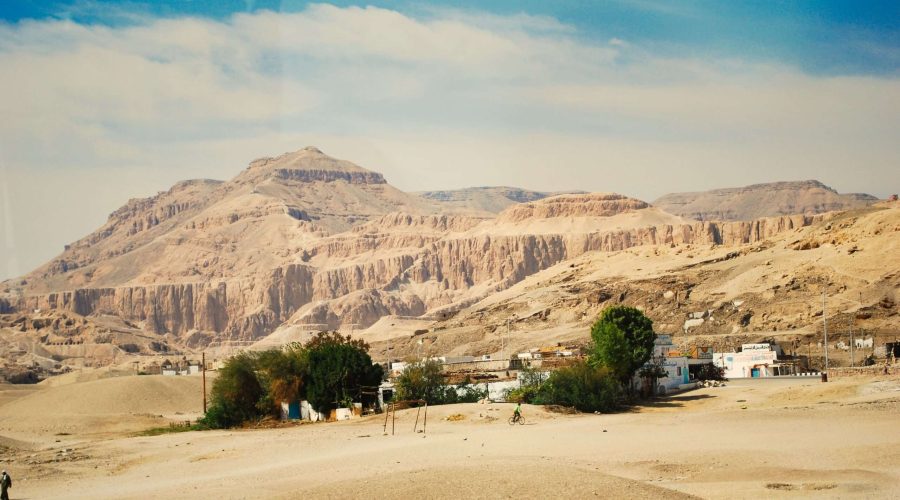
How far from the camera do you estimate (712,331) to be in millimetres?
91875

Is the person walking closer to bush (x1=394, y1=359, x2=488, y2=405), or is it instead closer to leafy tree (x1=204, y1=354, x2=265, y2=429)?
bush (x1=394, y1=359, x2=488, y2=405)

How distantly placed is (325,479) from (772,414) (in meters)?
20.7

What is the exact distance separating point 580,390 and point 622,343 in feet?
25.2

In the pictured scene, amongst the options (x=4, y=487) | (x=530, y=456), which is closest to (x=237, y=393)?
(x=530, y=456)

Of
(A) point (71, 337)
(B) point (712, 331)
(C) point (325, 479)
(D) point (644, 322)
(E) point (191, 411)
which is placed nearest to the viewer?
(C) point (325, 479)

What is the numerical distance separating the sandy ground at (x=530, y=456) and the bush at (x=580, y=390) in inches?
78.4

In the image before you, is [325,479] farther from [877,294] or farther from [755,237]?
[755,237]

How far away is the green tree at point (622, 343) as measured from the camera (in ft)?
177

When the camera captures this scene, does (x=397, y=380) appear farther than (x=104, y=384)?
No

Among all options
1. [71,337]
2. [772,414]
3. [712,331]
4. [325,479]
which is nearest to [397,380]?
[772,414]

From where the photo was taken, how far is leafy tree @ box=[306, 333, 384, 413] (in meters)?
51.2

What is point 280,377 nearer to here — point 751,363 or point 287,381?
point 287,381

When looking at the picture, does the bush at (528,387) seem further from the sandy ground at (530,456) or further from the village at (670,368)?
the sandy ground at (530,456)

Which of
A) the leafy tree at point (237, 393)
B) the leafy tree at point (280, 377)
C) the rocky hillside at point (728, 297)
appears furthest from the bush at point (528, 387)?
the rocky hillside at point (728, 297)
